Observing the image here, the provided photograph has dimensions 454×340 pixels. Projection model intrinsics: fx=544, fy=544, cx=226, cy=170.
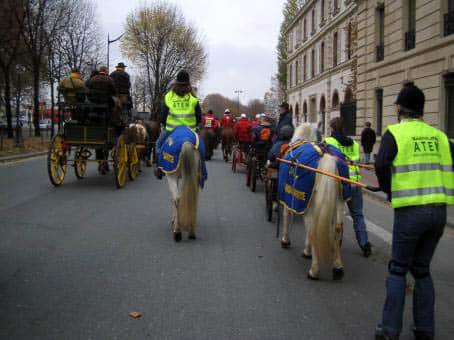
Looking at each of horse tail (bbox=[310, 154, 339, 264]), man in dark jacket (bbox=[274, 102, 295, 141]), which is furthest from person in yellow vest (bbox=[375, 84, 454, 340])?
man in dark jacket (bbox=[274, 102, 295, 141])

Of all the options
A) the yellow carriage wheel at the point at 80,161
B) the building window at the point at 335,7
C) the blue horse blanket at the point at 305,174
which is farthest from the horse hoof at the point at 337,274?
the building window at the point at 335,7

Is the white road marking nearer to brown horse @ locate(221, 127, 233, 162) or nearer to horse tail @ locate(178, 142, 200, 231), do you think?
horse tail @ locate(178, 142, 200, 231)

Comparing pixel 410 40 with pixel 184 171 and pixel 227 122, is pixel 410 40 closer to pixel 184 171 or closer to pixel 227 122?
pixel 227 122

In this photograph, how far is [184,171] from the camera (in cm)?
754

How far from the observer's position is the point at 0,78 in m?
33.3

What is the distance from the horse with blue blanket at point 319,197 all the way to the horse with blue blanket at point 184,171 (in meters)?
1.44

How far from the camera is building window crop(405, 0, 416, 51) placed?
20562 millimetres

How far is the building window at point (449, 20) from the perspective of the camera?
56.6 feet

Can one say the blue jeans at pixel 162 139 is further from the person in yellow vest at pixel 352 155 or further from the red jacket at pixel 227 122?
the red jacket at pixel 227 122

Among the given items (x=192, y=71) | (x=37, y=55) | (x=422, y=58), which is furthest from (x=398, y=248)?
(x=192, y=71)

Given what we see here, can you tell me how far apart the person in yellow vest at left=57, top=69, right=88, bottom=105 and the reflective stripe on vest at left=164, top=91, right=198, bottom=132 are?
16.0 ft

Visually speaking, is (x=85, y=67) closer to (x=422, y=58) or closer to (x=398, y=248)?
(x=422, y=58)

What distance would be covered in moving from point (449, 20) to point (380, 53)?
21.4ft

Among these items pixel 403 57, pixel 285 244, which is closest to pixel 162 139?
pixel 285 244
